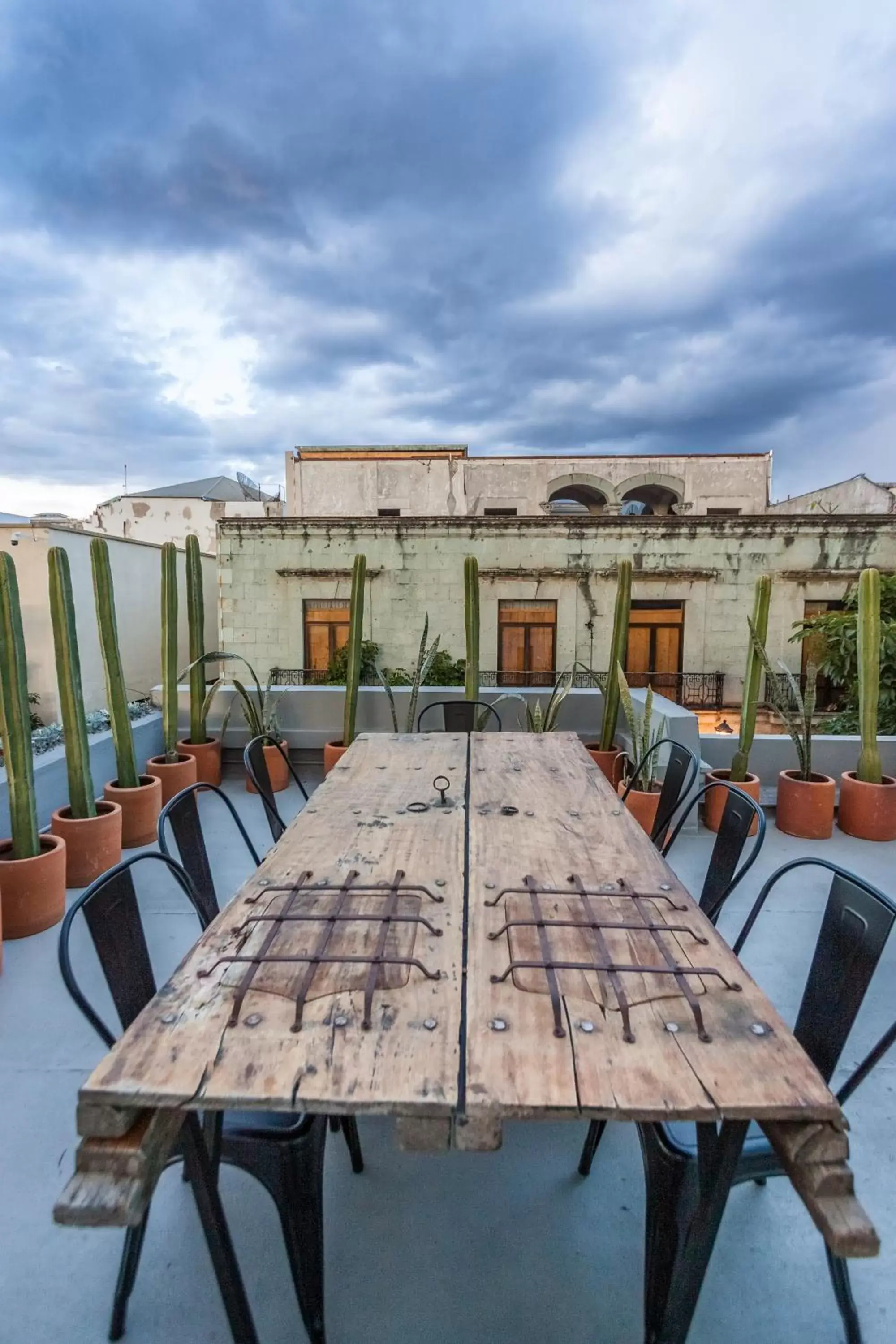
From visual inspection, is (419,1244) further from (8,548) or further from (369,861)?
(8,548)

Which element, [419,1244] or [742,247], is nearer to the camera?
[419,1244]

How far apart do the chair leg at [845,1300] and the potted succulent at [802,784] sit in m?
2.58

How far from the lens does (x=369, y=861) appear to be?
1420 mm

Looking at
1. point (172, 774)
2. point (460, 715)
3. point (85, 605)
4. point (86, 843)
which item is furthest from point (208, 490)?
point (86, 843)

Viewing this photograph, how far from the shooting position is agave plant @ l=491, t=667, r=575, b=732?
3.72 metres

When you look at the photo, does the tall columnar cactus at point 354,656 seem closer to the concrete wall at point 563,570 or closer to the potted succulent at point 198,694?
the potted succulent at point 198,694

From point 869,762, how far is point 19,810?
4.07 meters

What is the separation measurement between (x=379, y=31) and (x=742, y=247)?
3.44m

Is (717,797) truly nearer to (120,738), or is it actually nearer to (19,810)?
(120,738)

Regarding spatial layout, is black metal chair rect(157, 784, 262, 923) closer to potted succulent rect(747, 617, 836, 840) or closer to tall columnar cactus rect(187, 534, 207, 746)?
tall columnar cactus rect(187, 534, 207, 746)

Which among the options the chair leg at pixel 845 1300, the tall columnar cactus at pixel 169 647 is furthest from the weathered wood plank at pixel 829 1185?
the tall columnar cactus at pixel 169 647

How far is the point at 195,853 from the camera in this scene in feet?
5.30

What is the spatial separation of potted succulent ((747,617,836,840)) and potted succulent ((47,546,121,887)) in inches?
130

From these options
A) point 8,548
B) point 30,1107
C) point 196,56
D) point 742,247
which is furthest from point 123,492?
point 30,1107
